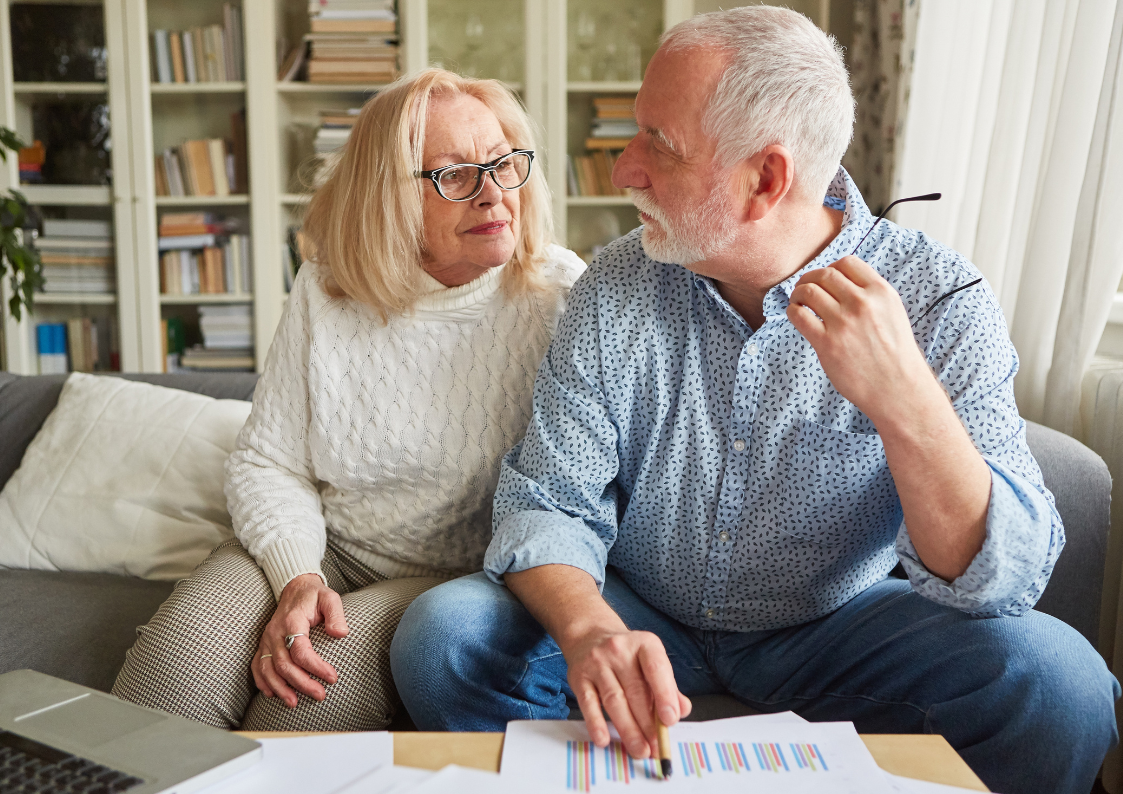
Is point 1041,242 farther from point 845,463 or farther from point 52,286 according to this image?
point 52,286

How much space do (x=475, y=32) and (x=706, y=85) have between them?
7.85 ft

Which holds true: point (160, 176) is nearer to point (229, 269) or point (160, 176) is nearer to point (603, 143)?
point (229, 269)

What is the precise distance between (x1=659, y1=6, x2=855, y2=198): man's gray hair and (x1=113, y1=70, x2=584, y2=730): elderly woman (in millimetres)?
387

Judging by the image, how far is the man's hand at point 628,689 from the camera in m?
0.76

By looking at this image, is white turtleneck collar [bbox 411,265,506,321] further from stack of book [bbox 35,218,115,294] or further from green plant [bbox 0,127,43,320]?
stack of book [bbox 35,218,115,294]

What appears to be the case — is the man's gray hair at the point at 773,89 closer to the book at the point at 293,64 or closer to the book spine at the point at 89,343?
Result: the book at the point at 293,64

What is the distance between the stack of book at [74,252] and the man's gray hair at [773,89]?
2.75 meters

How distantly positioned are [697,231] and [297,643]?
26.8 inches

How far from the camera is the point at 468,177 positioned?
1.34 m

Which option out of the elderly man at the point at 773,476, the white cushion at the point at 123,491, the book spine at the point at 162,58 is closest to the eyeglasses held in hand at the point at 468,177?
the elderly man at the point at 773,476

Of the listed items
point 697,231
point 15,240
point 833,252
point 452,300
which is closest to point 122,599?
point 452,300

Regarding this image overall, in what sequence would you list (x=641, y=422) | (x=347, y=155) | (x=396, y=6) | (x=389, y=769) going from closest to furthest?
(x=389, y=769), (x=641, y=422), (x=347, y=155), (x=396, y=6)

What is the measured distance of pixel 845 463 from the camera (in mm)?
1080

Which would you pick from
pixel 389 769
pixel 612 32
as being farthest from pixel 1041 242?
pixel 612 32
